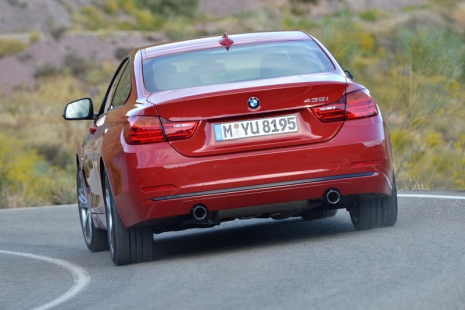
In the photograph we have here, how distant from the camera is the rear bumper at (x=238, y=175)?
7.27 metres

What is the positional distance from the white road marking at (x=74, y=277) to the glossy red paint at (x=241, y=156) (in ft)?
1.73

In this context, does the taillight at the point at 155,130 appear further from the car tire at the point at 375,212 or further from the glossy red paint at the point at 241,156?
the car tire at the point at 375,212

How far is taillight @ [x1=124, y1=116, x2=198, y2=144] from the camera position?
726cm

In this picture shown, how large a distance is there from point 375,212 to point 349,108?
1.08m

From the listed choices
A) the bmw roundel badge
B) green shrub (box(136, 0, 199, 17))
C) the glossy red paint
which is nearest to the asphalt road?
the glossy red paint

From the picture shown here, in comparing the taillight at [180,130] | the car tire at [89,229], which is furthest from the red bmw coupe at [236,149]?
the car tire at [89,229]

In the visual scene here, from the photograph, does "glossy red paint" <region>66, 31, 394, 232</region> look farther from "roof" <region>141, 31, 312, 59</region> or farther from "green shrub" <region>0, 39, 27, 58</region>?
"green shrub" <region>0, 39, 27, 58</region>

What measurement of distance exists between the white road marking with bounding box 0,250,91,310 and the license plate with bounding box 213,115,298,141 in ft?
4.46

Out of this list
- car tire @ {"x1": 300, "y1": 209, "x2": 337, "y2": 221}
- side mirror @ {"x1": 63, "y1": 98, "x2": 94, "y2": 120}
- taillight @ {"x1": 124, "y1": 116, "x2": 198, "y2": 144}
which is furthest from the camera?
car tire @ {"x1": 300, "y1": 209, "x2": 337, "y2": 221}

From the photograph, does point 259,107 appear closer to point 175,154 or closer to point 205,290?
point 175,154

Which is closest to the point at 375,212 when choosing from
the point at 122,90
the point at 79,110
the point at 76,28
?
the point at 122,90

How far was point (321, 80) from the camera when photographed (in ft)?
24.8

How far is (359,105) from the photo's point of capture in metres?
7.54

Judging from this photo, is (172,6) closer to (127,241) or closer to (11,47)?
(11,47)
